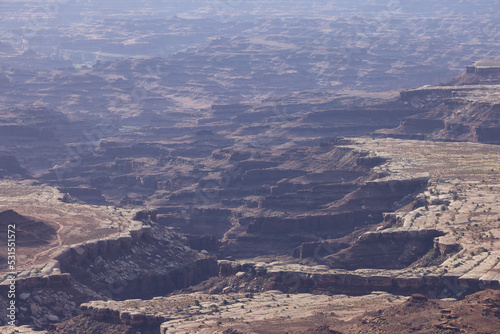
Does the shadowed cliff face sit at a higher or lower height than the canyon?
higher

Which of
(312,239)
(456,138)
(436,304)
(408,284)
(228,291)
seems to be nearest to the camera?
(436,304)

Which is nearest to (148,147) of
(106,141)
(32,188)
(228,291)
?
(106,141)

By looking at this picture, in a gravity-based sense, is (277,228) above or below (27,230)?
below

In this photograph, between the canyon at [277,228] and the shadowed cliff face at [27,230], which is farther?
the shadowed cliff face at [27,230]

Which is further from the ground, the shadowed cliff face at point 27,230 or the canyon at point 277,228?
the shadowed cliff face at point 27,230

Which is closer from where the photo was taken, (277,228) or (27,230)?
(27,230)

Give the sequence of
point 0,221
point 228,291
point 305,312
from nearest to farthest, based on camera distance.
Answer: point 305,312, point 228,291, point 0,221

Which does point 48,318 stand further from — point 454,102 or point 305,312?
point 454,102

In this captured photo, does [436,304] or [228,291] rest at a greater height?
[436,304]

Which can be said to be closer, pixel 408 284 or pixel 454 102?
pixel 408 284

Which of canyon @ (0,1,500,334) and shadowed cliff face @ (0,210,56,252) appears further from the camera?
shadowed cliff face @ (0,210,56,252)
